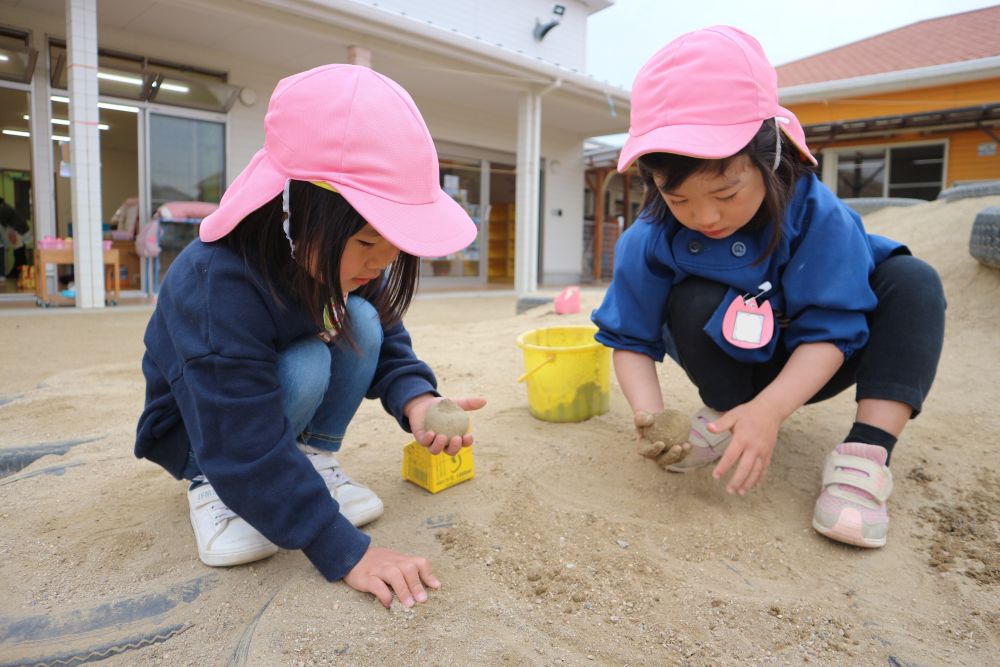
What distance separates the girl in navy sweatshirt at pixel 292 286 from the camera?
40.4 inches

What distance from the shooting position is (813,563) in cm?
129

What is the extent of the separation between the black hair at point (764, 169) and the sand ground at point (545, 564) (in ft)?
2.14

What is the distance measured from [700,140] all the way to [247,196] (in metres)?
0.84

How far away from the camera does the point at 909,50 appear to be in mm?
11906

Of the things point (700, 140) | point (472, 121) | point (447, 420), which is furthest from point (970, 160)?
point (447, 420)

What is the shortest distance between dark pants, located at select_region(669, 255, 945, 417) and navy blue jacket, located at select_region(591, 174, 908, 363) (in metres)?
0.04

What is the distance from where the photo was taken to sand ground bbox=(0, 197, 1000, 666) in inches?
40.6

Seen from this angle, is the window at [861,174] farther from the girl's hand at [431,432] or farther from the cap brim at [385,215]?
the cap brim at [385,215]

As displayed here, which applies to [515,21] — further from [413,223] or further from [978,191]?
[413,223]

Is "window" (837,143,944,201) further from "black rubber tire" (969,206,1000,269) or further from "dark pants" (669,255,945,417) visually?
"dark pants" (669,255,945,417)

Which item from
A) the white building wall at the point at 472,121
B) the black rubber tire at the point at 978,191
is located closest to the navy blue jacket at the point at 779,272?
the black rubber tire at the point at 978,191

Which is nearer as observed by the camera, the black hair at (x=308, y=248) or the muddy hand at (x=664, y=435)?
the black hair at (x=308, y=248)

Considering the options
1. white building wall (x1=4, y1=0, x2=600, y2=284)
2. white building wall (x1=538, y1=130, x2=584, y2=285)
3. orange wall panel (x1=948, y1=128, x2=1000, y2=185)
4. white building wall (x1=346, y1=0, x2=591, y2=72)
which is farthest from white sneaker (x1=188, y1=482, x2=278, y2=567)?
orange wall panel (x1=948, y1=128, x2=1000, y2=185)

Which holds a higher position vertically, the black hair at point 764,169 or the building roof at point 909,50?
the building roof at point 909,50
